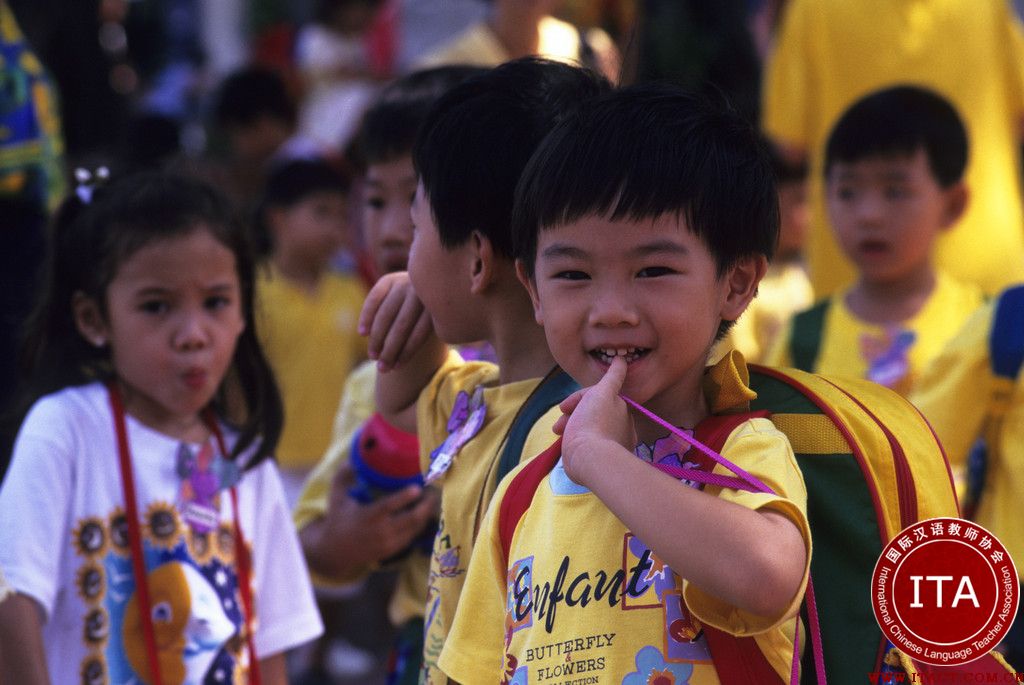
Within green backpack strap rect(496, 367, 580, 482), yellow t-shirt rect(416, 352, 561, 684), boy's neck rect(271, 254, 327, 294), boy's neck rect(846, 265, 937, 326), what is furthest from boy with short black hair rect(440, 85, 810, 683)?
boy's neck rect(271, 254, 327, 294)

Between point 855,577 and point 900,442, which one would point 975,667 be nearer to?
point 855,577

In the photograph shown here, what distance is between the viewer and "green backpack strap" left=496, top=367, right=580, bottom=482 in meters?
2.17

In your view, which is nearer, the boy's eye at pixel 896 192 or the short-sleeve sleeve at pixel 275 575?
the short-sleeve sleeve at pixel 275 575

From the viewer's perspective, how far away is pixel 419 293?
2.35 m

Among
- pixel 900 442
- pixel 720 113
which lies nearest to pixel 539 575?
pixel 900 442

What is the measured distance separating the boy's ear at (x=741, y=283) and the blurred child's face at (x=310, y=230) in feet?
14.4

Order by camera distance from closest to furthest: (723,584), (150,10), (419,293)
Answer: (723,584), (419,293), (150,10)

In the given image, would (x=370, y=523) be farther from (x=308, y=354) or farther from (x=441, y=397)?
(x=308, y=354)

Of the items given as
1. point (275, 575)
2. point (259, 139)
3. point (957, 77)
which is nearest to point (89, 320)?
point (275, 575)

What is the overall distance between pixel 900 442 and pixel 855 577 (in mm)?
194

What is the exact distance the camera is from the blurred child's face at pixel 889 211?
3898 millimetres

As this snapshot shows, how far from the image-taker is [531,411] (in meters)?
2.20

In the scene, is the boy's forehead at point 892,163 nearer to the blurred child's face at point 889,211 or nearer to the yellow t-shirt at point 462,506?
the blurred child's face at point 889,211

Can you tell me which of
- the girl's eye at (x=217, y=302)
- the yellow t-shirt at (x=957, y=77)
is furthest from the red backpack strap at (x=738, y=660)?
the yellow t-shirt at (x=957, y=77)
